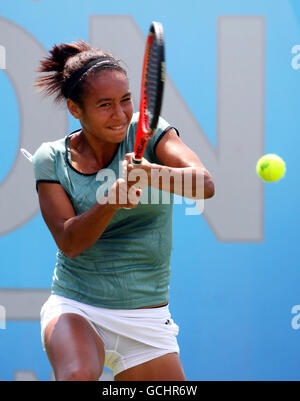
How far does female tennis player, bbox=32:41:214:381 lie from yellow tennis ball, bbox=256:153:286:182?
1.03 m

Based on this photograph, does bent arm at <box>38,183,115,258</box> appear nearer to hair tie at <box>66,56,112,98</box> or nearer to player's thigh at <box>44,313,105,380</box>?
player's thigh at <box>44,313,105,380</box>

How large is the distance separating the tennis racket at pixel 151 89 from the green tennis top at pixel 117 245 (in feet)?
0.69

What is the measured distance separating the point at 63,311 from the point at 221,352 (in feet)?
4.79

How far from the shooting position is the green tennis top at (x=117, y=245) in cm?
225

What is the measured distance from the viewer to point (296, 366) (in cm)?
343

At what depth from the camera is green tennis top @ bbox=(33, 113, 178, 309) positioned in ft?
7.38

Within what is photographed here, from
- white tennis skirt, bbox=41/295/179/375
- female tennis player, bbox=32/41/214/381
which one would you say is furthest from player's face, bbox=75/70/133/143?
white tennis skirt, bbox=41/295/179/375

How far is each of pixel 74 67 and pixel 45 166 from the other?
1.18 ft

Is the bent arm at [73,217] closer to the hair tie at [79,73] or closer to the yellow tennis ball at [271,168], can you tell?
the hair tie at [79,73]

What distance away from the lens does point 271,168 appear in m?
3.21

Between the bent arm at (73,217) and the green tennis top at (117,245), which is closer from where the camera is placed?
the bent arm at (73,217)

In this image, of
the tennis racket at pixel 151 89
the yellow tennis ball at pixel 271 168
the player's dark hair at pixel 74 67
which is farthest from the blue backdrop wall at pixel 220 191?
the tennis racket at pixel 151 89
